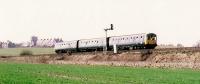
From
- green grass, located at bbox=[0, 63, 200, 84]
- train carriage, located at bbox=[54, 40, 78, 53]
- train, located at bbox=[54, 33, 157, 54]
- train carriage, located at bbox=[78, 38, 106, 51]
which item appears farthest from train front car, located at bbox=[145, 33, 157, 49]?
green grass, located at bbox=[0, 63, 200, 84]

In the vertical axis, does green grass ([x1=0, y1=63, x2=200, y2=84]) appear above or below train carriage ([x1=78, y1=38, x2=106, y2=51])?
below

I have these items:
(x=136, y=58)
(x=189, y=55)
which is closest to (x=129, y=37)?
(x=136, y=58)

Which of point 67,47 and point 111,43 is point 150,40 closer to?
point 111,43

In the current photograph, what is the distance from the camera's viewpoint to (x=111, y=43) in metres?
61.8

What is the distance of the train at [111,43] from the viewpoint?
55031 millimetres

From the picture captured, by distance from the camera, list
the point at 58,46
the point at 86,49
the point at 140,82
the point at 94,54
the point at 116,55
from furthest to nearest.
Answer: the point at 58,46, the point at 86,49, the point at 94,54, the point at 116,55, the point at 140,82

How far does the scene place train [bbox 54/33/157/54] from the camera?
55.0 meters

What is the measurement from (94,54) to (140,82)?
116ft

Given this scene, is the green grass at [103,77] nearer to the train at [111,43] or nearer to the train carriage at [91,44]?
the train at [111,43]

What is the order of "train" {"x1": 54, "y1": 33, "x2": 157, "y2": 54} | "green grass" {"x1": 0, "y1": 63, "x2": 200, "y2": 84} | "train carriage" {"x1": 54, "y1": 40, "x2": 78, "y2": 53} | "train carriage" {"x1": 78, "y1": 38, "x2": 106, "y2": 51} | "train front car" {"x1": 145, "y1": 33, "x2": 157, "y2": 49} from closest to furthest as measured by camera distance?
1. "green grass" {"x1": 0, "y1": 63, "x2": 200, "y2": 84}
2. "train front car" {"x1": 145, "y1": 33, "x2": 157, "y2": 49}
3. "train" {"x1": 54, "y1": 33, "x2": 157, "y2": 54}
4. "train carriage" {"x1": 78, "y1": 38, "x2": 106, "y2": 51}
5. "train carriage" {"x1": 54, "y1": 40, "x2": 78, "y2": 53}

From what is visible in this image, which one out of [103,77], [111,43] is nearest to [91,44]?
[111,43]

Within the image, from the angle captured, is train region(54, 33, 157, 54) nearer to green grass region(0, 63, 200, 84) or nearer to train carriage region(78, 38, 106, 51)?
train carriage region(78, 38, 106, 51)

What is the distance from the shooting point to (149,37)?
55.0m

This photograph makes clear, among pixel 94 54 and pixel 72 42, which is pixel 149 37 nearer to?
pixel 94 54
